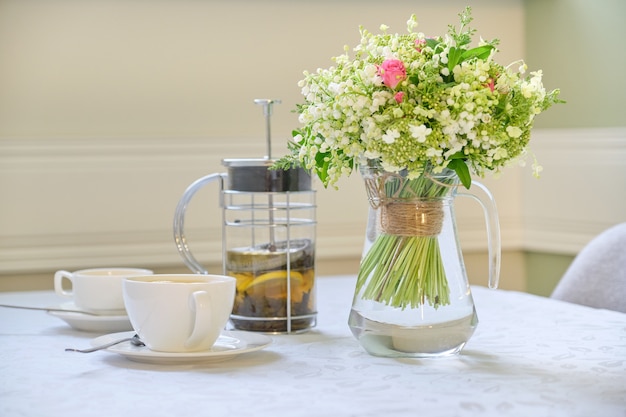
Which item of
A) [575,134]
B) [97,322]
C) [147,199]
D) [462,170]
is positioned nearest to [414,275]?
[462,170]

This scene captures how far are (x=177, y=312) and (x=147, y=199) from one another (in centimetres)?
133

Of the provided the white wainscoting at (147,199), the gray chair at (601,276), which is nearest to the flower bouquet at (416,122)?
the gray chair at (601,276)

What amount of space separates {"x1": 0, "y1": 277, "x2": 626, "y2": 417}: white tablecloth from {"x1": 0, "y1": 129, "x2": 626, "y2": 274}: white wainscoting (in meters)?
0.96

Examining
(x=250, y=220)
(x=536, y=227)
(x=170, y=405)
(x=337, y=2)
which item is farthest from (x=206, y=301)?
(x=536, y=227)

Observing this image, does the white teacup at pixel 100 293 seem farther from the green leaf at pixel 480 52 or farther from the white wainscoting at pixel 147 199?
the white wainscoting at pixel 147 199

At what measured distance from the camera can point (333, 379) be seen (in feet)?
3.40

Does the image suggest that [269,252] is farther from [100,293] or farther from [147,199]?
[147,199]

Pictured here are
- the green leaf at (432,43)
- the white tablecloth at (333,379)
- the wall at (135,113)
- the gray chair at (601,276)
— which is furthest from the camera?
the wall at (135,113)

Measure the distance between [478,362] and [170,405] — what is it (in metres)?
0.40

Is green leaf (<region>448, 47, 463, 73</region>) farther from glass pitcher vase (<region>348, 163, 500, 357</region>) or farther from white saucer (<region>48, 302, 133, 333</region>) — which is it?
white saucer (<region>48, 302, 133, 333</region>)

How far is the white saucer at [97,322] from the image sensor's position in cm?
136

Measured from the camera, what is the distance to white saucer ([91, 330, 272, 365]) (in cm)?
111

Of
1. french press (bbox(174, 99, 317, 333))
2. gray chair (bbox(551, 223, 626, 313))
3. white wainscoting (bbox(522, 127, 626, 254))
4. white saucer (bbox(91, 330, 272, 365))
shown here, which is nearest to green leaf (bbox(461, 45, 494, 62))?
french press (bbox(174, 99, 317, 333))

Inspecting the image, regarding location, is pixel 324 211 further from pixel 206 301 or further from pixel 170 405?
pixel 170 405
